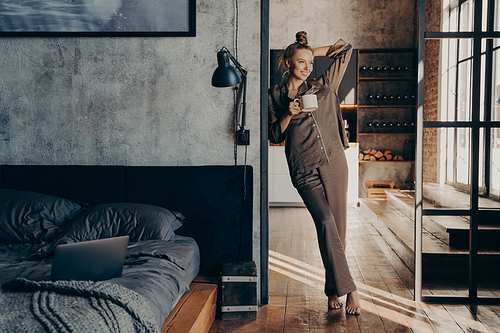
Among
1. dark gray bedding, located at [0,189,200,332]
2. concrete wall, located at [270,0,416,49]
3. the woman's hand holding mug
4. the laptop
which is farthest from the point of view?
concrete wall, located at [270,0,416,49]

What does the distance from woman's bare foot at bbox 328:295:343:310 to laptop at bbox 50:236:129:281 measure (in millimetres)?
1552

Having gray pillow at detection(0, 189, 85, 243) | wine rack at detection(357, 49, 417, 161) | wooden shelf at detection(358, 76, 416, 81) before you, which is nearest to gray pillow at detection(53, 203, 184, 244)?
gray pillow at detection(0, 189, 85, 243)

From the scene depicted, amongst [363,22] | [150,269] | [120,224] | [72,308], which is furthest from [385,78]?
[72,308]

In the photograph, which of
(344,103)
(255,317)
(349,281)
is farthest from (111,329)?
(344,103)

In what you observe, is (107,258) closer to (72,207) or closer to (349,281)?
(72,207)

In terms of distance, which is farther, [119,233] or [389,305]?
[389,305]

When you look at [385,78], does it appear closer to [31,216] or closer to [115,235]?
[115,235]

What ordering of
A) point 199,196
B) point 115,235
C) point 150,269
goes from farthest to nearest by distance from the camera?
point 199,196, point 115,235, point 150,269

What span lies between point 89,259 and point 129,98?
1486mm

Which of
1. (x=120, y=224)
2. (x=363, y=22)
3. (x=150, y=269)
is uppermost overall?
(x=363, y=22)

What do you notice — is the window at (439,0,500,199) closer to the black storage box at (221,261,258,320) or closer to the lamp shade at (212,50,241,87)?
the black storage box at (221,261,258,320)

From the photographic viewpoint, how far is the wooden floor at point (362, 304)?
232 cm

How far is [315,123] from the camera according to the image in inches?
105

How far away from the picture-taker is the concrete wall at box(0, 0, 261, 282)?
8.67 ft
